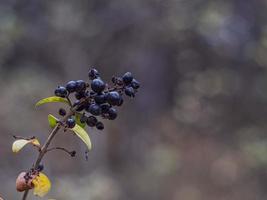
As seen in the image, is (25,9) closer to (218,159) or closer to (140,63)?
(140,63)

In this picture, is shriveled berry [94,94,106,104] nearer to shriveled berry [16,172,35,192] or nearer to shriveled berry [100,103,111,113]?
shriveled berry [100,103,111,113]

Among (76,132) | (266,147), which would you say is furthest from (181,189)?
(76,132)

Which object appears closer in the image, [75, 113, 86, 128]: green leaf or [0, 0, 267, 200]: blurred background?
[75, 113, 86, 128]: green leaf

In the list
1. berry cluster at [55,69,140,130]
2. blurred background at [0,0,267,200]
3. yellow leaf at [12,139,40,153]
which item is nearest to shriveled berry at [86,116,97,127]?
berry cluster at [55,69,140,130]

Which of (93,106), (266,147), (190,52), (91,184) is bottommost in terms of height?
(93,106)

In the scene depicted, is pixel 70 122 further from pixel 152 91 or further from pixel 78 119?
pixel 152 91

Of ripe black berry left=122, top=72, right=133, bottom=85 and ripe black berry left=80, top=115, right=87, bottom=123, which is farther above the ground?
ripe black berry left=122, top=72, right=133, bottom=85
